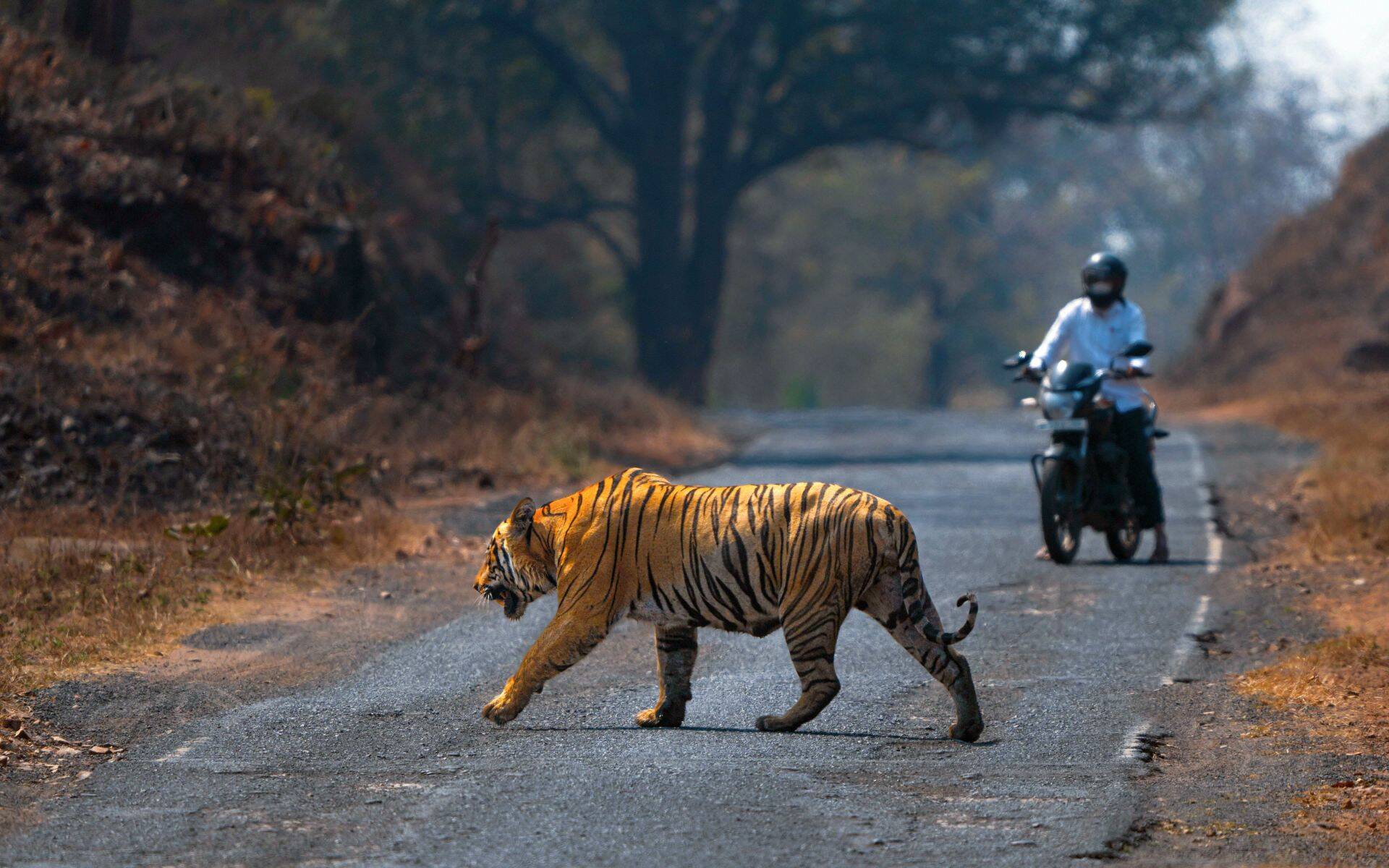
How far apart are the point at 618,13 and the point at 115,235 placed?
1820cm

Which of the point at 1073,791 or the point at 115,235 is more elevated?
the point at 115,235

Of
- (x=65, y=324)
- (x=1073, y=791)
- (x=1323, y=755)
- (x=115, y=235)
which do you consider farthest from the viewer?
(x=115, y=235)

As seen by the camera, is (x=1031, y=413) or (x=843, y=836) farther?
(x=1031, y=413)

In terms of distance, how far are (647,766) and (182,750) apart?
6.43 ft

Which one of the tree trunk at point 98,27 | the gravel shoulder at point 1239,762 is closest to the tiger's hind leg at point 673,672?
the gravel shoulder at point 1239,762

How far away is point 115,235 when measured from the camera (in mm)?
20812

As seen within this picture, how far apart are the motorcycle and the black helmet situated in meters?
0.57

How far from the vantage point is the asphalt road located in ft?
19.7

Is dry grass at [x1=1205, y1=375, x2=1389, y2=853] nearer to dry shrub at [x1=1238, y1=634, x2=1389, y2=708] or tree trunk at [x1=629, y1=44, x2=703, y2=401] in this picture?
dry shrub at [x1=1238, y1=634, x2=1389, y2=708]

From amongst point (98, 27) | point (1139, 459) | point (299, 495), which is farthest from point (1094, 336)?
point (98, 27)

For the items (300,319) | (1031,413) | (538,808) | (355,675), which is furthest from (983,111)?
(538,808)

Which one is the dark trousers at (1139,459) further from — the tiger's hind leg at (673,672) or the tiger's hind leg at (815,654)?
the tiger's hind leg at (815,654)

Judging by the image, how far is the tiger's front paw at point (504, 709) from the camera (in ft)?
25.0

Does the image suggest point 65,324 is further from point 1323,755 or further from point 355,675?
point 1323,755
